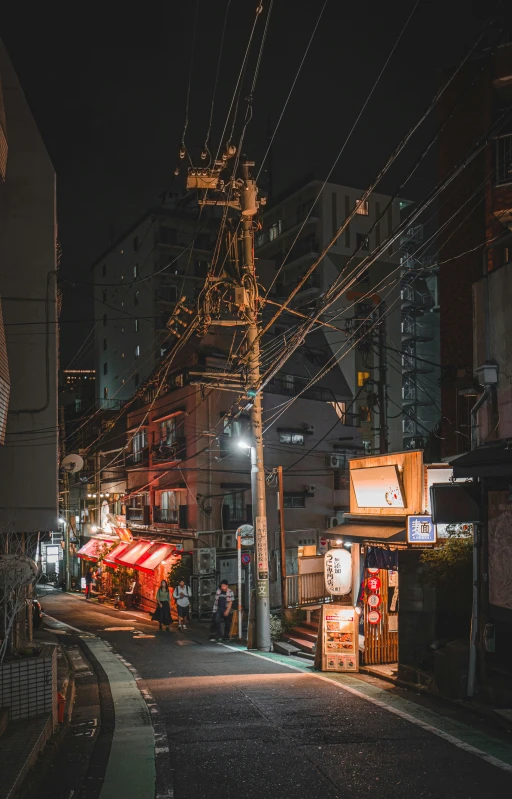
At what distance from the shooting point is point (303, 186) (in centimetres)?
6000

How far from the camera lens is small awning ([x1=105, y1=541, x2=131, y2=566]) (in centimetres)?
4069

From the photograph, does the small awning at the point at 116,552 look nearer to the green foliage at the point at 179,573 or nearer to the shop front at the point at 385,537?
the green foliage at the point at 179,573

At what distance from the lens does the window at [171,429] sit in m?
35.7

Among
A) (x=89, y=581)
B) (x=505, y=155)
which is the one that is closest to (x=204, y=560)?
(x=89, y=581)

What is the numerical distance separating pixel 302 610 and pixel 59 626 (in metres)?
10.6

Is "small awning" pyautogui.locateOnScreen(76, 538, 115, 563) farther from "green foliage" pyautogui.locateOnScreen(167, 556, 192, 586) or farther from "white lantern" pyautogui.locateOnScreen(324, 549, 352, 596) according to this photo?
"white lantern" pyautogui.locateOnScreen(324, 549, 352, 596)

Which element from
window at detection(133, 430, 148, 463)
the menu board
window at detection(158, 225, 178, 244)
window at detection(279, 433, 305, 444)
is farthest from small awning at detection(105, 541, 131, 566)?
window at detection(158, 225, 178, 244)

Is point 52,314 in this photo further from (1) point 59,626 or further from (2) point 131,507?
(2) point 131,507

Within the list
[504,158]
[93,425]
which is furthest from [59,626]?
[93,425]

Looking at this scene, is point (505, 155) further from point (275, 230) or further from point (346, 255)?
point (275, 230)

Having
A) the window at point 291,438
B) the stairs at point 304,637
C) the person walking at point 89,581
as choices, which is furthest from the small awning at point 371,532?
the person walking at point 89,581

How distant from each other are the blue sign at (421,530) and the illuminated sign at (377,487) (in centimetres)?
185

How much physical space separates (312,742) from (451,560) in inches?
231

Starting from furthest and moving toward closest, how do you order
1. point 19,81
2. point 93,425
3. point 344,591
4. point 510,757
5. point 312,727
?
point 93,425 < point 344,591 < point 19,81 < point 312,727 < point 510,757
